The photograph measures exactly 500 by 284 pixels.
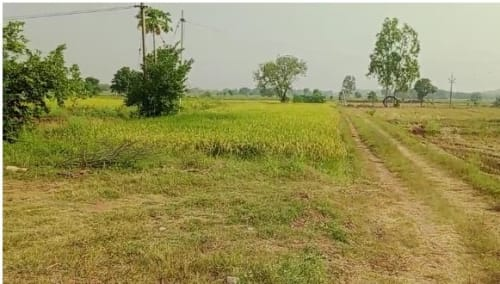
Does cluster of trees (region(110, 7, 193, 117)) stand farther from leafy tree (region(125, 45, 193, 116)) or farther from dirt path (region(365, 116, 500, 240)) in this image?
dirt path (region(365, 116, 500, 240))

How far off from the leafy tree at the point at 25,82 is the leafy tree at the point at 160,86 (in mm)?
8938

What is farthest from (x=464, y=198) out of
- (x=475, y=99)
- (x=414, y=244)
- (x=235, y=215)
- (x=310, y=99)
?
(x=475, y=99)

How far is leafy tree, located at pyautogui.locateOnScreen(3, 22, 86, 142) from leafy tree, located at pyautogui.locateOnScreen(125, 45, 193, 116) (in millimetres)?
8938

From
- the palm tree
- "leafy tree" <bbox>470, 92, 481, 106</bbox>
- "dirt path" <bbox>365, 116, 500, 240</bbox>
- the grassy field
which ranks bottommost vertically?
"dirt path" <bbox>365, 116, 500, 240</bbox>

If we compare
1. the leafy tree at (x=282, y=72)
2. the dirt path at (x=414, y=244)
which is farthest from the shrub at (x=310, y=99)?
the dirt path at (x=414, y=244)

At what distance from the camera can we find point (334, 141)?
1574cm

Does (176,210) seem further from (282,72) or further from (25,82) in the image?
(282,72)

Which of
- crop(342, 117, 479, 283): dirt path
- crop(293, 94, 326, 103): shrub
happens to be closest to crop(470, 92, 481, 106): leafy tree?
crop(293, 94, 326, 103): shrub

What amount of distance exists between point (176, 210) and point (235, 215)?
1.03 m

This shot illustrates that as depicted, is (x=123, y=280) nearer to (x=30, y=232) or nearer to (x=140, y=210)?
(x=30, y=232)

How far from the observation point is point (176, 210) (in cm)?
785

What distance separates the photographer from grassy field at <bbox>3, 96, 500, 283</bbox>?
211 inches

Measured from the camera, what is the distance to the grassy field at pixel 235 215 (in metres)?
5.35

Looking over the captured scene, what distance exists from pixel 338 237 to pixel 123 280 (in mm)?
3100
